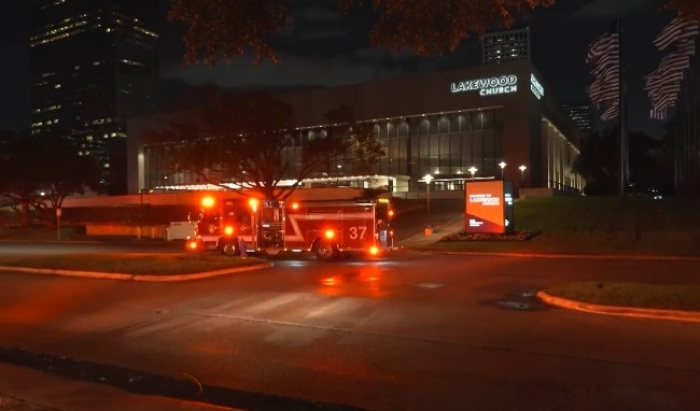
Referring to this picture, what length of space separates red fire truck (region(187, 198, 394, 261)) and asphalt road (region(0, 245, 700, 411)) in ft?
24.2

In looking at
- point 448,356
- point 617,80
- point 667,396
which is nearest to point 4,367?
point 448,356

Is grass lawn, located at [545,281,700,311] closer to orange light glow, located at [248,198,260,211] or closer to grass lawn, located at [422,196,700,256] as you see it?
grass lawn, located at [422,196,700,256]

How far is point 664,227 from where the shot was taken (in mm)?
36031

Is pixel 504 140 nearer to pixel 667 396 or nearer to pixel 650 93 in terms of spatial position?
pixel 650 93

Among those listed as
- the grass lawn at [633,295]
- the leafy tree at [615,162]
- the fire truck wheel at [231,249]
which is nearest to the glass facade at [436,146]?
the leafy tree at [615,162]

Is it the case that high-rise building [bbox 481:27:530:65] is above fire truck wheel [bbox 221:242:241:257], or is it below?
above

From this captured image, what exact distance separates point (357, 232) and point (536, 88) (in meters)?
60.0

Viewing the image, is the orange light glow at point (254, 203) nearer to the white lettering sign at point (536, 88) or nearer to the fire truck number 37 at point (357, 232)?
the fire truck number 37 at point (357, 232)

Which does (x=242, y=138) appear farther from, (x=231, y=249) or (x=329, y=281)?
(x=329, y=281)

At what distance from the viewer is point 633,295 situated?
13.5m

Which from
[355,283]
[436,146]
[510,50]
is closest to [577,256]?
[355,283]

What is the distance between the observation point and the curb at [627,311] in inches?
472

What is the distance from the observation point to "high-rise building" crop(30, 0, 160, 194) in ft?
51.4

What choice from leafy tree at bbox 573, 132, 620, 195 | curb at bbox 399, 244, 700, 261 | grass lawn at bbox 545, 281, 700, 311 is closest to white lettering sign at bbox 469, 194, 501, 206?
curb at bbox 399, 244, 700, 261
